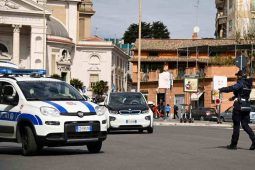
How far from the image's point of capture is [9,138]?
52.4 ft

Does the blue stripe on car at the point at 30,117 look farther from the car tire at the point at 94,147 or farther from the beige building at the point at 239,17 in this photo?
the beige building at the point at 239,17

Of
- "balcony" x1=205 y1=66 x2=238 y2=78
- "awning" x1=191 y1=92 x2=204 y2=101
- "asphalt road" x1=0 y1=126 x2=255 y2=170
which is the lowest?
"awning" x1=191 y1=92 x2=204 y2=101

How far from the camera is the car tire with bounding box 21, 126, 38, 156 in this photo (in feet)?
49.4

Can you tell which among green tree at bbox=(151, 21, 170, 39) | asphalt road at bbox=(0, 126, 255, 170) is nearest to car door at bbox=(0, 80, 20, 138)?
asphalt road at bbox=(0, 126, 255, 170)

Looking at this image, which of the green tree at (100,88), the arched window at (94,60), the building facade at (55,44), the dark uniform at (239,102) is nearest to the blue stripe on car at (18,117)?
the dark uniform at (239,102)

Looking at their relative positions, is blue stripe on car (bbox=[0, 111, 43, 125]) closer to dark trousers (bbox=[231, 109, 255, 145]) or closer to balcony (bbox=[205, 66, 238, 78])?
dark trousers (bbox=[231, 109, 255, 145])

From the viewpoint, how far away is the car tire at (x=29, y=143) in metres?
15.1

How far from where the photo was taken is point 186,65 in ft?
268

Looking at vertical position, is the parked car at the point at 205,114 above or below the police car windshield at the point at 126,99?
below

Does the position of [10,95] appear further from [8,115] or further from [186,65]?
[186,65]

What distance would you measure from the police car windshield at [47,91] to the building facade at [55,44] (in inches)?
2839

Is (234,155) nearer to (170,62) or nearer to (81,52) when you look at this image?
(170,62)

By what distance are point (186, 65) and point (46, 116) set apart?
221ft

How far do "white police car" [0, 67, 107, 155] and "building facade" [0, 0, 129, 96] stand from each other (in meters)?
72.2
